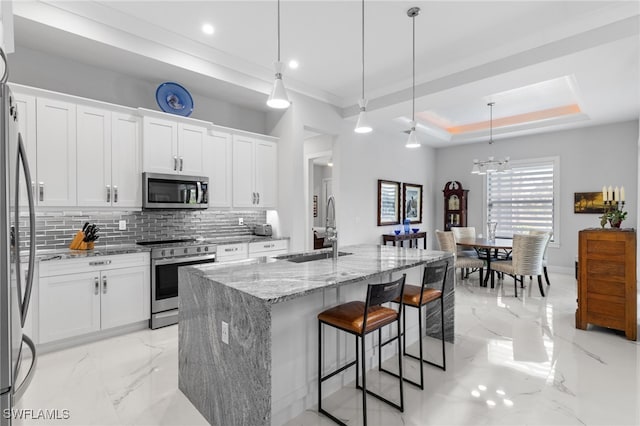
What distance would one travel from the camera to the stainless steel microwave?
3746 mm

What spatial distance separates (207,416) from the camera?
209 cm

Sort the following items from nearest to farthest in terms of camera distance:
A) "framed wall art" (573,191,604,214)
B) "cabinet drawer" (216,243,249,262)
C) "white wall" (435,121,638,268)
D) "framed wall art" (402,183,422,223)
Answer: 1. "cabinet drawer" (216,243,249,262)
2. "white wall" (435,121,638,268)
3. "framed wall art" (573,191,604,214)
4. "framed wall art" (402,183,422,223)

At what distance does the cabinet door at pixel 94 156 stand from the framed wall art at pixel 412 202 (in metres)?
5.45

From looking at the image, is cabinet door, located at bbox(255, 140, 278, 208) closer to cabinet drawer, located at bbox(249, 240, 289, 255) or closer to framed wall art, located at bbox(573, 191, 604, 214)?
cabinet drawer, located at bbox(249, 240, 289, 255)

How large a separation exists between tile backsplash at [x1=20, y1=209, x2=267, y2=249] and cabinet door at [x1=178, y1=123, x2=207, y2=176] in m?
0.62

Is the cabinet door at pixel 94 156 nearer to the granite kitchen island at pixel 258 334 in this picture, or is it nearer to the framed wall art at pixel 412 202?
the granite kitchen island at pixel 258 334

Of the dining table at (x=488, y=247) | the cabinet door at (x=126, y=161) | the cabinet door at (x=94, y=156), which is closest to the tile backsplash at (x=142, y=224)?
the cabinet door at (x=94, y=156)

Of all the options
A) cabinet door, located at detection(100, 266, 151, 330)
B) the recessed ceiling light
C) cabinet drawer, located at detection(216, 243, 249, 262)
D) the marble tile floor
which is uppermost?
the recessed ceiling light

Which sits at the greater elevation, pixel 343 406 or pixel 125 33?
pixel 125 33

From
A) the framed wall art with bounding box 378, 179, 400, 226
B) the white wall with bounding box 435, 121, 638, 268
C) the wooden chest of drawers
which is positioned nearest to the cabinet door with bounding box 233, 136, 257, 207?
the framed wall art with bounding box 378, 179, 400, 226

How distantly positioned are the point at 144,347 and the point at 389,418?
2.35 meters

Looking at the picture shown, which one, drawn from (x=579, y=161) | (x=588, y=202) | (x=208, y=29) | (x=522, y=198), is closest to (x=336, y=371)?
→ (x=208, y=29)

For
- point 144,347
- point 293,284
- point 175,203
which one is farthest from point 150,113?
point 293,284

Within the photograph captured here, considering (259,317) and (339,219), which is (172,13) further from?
(339,219)
